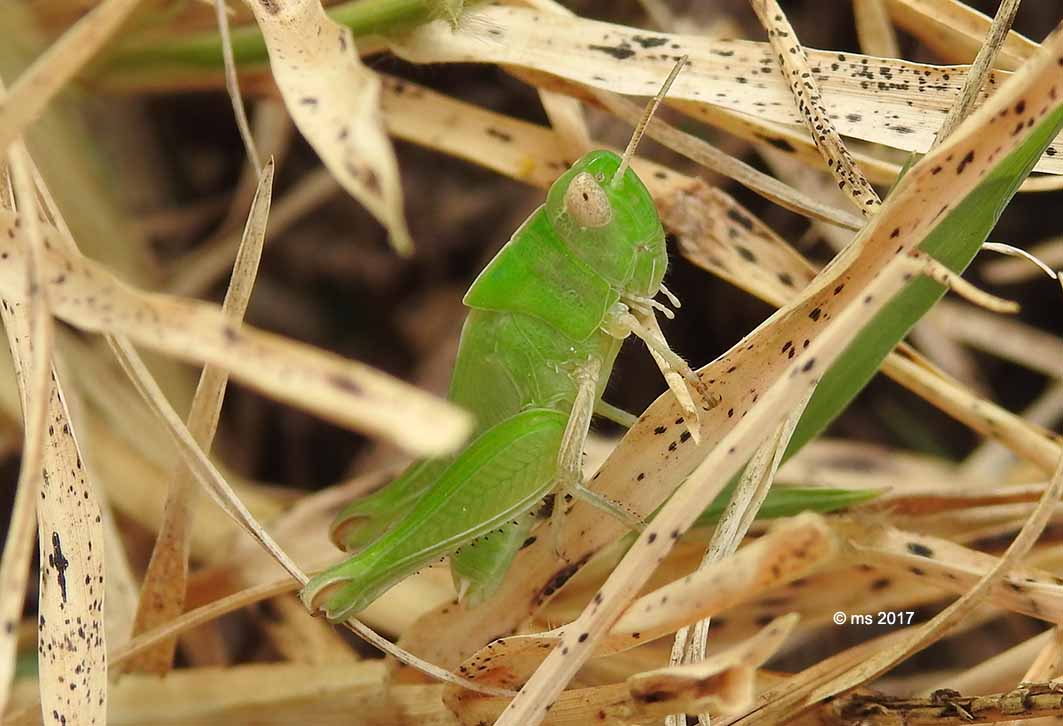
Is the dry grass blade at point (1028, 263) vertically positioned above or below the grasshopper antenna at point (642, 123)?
above

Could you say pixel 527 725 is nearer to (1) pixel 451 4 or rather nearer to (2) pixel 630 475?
(2) pixel 630 475

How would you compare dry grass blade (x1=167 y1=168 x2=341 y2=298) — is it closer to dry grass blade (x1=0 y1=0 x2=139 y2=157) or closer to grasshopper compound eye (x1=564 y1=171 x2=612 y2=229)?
grasshopper compound eye (x1=564 y1=171 x2=612 y2=229)

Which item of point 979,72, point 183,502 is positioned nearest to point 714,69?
point 979,72

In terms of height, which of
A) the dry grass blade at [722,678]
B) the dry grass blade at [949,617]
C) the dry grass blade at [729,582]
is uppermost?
the dry grass blade at [949,617]

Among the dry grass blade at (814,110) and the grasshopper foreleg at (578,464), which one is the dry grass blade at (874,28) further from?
the grasshopper foreleg at (578,464)

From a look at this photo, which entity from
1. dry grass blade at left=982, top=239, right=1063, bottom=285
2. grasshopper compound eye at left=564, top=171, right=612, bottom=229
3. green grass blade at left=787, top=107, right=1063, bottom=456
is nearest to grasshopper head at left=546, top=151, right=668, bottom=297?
grasshopper compound eye at left=564, top=171, right=612, bottom=229

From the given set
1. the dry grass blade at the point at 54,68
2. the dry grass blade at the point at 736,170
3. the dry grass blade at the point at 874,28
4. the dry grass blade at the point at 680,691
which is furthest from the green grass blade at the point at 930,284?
the dry grass blade at the point at 54,68

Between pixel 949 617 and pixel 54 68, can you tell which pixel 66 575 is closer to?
pixel 54 68

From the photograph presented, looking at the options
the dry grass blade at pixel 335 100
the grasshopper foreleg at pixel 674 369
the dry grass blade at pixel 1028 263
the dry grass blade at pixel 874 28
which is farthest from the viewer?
the dry grass blade at pixel 1028 263
